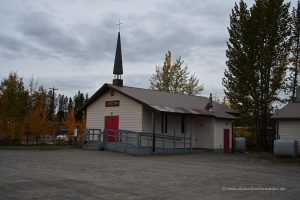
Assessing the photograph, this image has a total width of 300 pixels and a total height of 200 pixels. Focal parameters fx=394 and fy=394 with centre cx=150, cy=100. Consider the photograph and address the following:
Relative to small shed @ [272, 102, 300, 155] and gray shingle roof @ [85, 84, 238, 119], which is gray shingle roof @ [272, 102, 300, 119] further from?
gray shingle roof @ [85, 84, 238, 119]

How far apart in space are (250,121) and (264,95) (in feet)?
8.61

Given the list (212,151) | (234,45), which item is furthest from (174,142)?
(234,45)

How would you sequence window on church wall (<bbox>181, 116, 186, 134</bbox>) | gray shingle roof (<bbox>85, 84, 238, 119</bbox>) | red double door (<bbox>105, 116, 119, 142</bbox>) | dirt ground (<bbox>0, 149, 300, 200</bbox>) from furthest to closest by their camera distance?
1. window on church wall (<bbox>181, 116, 186, 134</bbox>)
2. red double door (<bbox>105, 116, 119, 142</bbox>)
3. gray shingle roof (<bbox>85, 84, 238, 119</bbox>)
4. dirt ground (<bbox>0, 149, 300, 200</bbox>)

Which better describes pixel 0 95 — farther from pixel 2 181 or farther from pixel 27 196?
pixel 27 196

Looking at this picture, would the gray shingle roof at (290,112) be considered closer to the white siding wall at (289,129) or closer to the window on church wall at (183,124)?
the white siding wall at (289,129)

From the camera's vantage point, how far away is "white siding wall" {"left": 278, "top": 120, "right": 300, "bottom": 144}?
2642 centimetres

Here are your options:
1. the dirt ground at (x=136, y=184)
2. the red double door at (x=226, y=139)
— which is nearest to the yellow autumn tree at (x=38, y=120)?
the red double door at (x=226, y=139)

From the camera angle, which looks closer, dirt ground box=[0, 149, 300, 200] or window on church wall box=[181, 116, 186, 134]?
dirt ground box=[0, 149, 300, 200]

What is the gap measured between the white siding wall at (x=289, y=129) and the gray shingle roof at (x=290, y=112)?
48 cm

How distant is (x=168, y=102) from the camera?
29.2 meters

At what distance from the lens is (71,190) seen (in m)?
10.2

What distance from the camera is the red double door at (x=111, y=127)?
2710cm

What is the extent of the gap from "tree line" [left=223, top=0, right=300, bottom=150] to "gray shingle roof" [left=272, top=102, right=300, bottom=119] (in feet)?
20.0

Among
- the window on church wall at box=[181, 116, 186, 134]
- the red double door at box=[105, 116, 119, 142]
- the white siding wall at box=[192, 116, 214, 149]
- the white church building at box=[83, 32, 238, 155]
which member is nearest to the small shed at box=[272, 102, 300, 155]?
the white church building at box=[83, 32, 238, 155]
